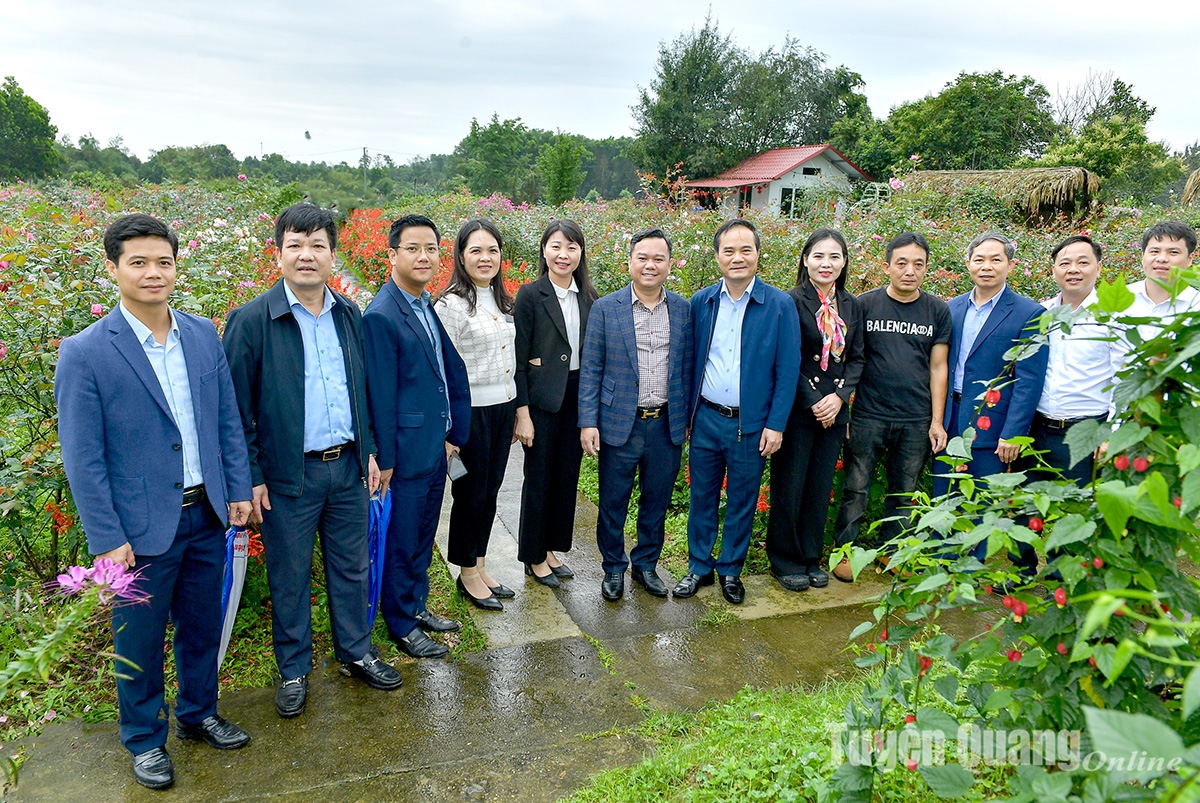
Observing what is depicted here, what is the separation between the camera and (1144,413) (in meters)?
1.41

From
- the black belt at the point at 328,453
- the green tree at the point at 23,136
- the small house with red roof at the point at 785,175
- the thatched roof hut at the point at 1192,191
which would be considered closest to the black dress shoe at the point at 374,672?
the black belt at the point at 328,453

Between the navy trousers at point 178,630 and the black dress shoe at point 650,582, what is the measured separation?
212cm

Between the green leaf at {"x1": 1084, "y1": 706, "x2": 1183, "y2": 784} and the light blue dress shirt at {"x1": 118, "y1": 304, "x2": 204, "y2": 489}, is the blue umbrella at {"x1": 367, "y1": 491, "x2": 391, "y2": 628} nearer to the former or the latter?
the light blue dress shirt at {"x1": 118, "y1": 304, "x2": 204, "y2": 489}

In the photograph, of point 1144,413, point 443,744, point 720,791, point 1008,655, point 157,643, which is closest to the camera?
point 1144,413

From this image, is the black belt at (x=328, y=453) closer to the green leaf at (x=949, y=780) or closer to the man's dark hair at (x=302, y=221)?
the man's dark hair at (x=302, y=221)

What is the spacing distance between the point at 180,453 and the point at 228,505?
1.09ft

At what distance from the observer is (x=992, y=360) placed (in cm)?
393

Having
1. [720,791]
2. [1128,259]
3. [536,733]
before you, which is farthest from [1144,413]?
[1128,259]

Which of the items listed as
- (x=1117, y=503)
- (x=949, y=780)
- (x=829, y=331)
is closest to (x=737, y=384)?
(x=829, y=331)

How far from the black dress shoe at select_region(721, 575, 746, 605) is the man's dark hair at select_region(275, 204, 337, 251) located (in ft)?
8.66

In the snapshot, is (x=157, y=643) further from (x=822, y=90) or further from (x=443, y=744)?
(x=822, y=90)

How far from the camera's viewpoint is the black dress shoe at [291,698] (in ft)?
9.43

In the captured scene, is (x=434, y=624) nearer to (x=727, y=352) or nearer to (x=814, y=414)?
(x=727, y=352)

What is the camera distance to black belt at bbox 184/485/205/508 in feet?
8.33
